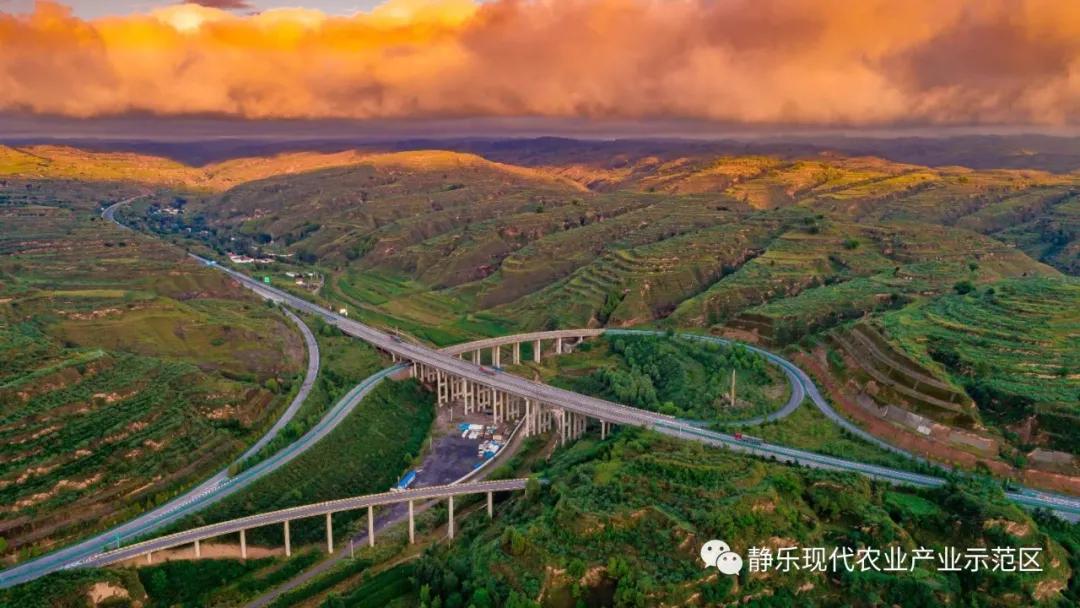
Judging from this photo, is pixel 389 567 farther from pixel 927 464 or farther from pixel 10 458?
pixel 927 464

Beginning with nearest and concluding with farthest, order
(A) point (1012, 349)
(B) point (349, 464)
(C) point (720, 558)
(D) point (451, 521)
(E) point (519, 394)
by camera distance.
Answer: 1. (C) point (720, 558)
2. (D) point (451, 521)
3. (B) point (349, 464)
4. (A) point (1012, 349)
5. (E) point (519, 394)

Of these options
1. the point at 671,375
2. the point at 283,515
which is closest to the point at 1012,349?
the point at 671,375

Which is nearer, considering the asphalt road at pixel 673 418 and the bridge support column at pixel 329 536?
the asphalt road at pixel 673 418

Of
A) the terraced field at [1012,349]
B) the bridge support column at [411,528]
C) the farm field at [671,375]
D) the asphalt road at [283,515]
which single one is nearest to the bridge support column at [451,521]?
the asphalt road at [283,515]

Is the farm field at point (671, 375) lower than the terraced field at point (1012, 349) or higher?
lower

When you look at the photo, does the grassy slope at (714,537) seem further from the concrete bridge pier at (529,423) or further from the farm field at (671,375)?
the concrete bridge pier at (529,423)

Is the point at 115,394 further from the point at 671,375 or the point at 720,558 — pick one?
the point at 671,375

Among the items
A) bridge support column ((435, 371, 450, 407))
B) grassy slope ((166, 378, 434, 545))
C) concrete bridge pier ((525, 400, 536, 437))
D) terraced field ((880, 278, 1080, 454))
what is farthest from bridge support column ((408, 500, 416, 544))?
terraced field ((880, 278, 1080, 454))
